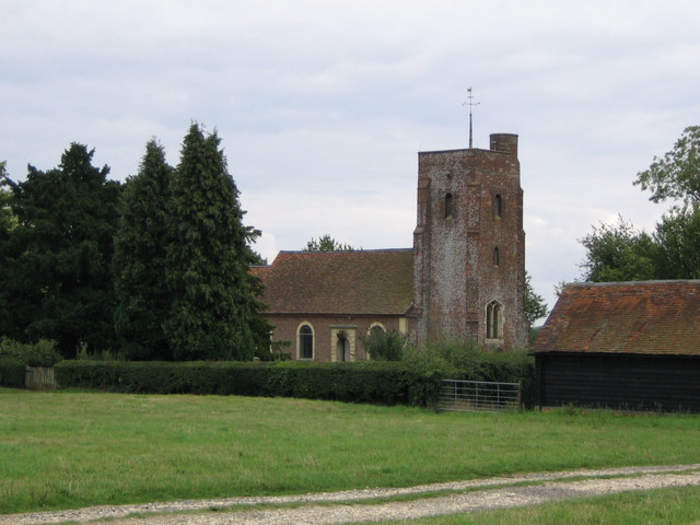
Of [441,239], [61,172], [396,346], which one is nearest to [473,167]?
[441,239]

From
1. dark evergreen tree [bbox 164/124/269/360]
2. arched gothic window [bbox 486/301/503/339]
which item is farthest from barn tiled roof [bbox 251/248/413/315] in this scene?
dark evergreen tree [bbox 164/124/269/360]

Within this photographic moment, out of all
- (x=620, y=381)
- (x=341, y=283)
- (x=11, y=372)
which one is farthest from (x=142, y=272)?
(x=620, y=381)

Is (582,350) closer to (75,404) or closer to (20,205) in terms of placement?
(75,404)

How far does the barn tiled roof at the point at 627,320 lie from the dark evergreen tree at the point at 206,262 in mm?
16517

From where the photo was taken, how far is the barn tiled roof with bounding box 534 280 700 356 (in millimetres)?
35938

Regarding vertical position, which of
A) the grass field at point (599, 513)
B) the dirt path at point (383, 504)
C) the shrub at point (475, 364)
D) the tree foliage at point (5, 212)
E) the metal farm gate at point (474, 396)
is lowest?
the dirt path at point (383, 504)

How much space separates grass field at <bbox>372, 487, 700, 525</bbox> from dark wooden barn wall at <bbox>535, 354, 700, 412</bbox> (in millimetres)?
19509

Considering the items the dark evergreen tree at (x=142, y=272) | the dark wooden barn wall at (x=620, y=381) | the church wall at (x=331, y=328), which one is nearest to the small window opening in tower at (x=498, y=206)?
the church wall at (x=331, y=328)

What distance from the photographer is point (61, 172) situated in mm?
52250

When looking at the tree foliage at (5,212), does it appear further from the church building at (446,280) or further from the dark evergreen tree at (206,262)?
the church building at (446,280)

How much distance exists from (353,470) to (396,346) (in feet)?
86.0

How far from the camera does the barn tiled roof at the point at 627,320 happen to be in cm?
3594

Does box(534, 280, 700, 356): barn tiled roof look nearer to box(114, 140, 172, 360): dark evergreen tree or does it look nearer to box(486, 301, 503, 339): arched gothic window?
box(114, 140, 172, 360): dark evergreen tree

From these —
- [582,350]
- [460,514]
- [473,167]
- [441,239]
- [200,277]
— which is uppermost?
[473,167]
